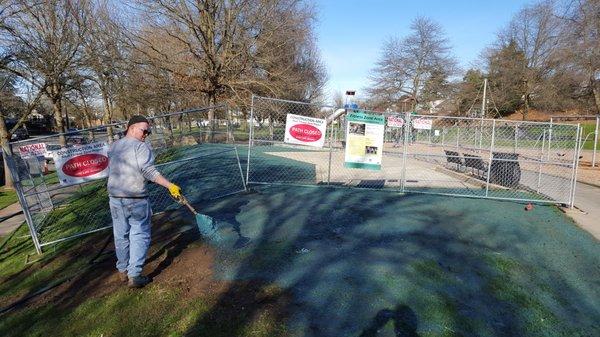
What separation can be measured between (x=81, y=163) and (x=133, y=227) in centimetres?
230

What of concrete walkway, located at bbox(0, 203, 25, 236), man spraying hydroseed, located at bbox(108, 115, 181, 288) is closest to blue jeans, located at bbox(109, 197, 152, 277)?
man spraying hydroseed, located at bbox(108, 115, 181, 288)

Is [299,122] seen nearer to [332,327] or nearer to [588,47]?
[332,327]

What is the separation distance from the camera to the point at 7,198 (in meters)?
14.3

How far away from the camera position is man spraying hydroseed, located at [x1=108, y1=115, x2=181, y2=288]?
4.11 meters

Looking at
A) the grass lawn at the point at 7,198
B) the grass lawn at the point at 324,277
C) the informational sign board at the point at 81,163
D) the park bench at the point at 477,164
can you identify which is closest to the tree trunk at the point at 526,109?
the park bench at the point at 477,164

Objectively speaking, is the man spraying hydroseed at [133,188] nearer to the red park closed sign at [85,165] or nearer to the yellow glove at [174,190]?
the yellow glove at [174,190]

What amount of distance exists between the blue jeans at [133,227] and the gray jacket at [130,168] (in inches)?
4.3

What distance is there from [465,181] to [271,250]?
299 inches

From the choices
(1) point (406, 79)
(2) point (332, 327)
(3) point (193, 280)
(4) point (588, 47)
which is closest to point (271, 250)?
(3) point (193, 280)

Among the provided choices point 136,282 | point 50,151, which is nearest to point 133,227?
point 136,282

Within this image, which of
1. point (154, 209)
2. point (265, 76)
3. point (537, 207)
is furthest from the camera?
point (265, 76)

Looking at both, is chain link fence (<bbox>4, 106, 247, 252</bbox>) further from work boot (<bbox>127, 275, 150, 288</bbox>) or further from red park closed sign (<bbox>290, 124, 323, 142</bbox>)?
work boot (<bbox>127, 275, 150, 288</bbox>)

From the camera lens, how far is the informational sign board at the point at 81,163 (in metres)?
5.68

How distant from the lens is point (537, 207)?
7875 millimetres
